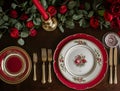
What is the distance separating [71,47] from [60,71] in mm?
123

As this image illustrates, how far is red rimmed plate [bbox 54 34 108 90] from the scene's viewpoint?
111cm

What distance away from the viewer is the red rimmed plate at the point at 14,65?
1132 mm

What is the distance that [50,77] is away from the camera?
112cm

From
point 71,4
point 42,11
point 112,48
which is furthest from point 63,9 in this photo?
point 112,48

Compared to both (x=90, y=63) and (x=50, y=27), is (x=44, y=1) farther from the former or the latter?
(x=90, y=63)

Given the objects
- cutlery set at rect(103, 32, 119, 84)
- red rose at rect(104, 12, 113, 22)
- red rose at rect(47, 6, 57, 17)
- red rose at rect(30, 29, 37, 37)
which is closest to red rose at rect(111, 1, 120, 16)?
red rose at rect(104, 12, 113, 22)

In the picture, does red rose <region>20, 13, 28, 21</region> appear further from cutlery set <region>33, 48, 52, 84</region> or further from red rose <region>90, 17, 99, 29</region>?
red rose <region>90, 17, 99, 29</region>

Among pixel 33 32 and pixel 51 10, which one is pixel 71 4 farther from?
pixel 33 32

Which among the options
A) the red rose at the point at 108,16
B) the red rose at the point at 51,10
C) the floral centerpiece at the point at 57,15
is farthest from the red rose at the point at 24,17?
the red rose at the point at 108,16

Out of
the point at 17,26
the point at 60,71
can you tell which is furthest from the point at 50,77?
the point at 17,26

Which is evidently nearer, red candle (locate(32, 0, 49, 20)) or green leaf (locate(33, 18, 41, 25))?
red candle (locate(32, 0, 49, 20))

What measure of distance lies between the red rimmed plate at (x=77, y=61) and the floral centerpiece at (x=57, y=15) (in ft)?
0.22

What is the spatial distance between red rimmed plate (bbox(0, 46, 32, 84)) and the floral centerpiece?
0.06 m

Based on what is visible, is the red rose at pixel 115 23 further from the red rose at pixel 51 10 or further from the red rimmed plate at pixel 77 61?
the red rose at pixel 51 10
